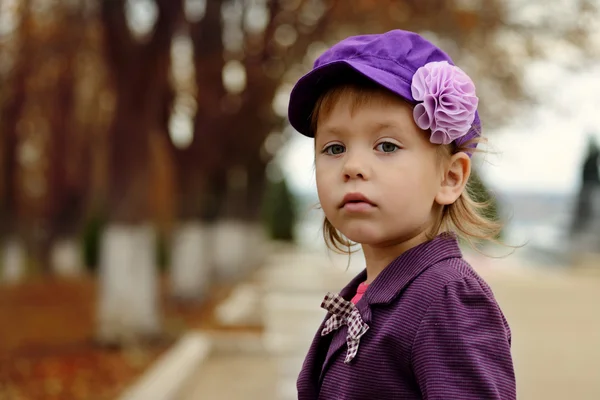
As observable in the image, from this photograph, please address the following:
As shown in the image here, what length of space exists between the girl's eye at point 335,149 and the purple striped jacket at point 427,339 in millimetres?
254

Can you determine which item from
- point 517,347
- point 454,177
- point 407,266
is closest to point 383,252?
point 407,266

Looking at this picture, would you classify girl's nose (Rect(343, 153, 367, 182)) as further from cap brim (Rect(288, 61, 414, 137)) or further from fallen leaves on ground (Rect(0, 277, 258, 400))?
fallen leaves on ground (Rect(0, 277, 258, 400))

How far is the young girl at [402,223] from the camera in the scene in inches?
63.9

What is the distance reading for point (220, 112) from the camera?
48.0 feet

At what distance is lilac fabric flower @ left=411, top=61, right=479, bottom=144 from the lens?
5.77 feet

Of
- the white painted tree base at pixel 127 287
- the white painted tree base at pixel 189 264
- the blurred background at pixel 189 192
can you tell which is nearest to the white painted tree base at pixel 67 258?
the blurred background at pixel 189 192

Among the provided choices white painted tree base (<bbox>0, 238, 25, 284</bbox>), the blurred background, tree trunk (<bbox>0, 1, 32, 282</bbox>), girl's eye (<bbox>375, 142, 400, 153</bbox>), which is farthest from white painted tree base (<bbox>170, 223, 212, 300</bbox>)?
girl's eye (<bbox>375, 142, 400, 153</bbox>)

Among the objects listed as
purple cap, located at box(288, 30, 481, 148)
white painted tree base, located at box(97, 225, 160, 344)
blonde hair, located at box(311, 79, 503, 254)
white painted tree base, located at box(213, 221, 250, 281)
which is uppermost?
purple cap, located at box(288, 30, 481, 148)

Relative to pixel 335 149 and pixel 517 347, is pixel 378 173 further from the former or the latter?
pixel 517 347

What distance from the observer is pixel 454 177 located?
189 cm

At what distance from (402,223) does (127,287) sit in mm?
8514

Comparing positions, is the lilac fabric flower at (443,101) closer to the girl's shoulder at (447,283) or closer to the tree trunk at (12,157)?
the girl's shoulder at (447,283)

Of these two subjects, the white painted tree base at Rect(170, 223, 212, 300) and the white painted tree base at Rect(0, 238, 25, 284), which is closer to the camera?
the white painted tree base at Rect(170, 223, 212, 300)

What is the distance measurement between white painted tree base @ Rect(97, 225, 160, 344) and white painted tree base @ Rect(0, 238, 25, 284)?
1009cm
